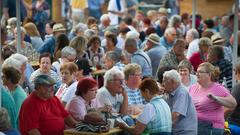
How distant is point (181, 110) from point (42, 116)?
1783mm

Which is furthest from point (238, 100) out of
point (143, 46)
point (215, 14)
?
point (215, 14)

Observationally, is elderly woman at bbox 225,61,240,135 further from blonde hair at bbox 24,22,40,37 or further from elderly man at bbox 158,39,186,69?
blonde hair at bbox 24,22,40,37

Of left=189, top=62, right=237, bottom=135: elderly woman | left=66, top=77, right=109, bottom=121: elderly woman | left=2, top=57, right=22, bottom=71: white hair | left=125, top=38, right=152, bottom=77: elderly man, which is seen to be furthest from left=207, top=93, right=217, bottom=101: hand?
left=125, top=38, right=152, bottom=77: elderly man

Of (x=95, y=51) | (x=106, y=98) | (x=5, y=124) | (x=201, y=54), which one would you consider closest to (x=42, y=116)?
(x=5, y=124)

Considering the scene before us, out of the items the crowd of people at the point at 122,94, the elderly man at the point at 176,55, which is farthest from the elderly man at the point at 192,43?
the elderly man at the point at 176,55

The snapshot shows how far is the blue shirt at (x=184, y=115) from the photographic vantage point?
31.2 feet

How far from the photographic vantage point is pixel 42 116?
871cm

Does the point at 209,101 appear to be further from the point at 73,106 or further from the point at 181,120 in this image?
the point at 73,106

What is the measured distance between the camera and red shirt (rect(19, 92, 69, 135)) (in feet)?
28.2

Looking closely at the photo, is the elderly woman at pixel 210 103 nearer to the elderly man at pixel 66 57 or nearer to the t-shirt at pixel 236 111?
the t-shirt at pixel 236 111

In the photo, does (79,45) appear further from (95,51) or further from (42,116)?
(42,116)

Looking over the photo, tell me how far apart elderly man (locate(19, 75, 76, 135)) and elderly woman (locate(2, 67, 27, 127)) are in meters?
0.49

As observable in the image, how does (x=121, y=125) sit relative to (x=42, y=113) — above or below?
below

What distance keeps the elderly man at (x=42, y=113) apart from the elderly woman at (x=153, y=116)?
0.74 metres
